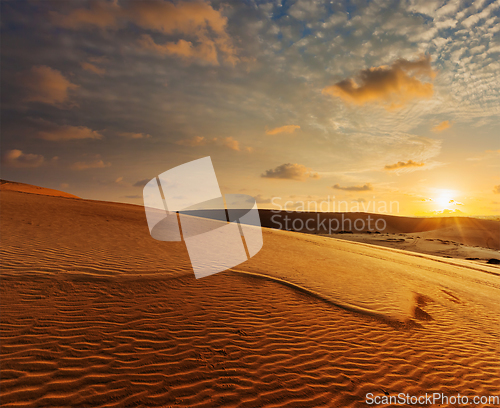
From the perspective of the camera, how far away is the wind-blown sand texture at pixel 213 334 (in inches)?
154

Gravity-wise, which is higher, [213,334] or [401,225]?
[213,334]

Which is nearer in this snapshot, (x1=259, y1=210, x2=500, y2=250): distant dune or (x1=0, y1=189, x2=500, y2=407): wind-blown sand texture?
(x1=0, y1=189, x2=500, y2=407): wind-blown sand texture

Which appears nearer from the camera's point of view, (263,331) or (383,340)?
(263,331)

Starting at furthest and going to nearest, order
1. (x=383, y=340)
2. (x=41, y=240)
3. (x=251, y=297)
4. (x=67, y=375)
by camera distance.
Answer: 1. (x=41, y=240)
2. (x=251, y=297)
3. (x=383, y=340)
4. (x=67, y=375)

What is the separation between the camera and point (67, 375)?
3.86 meters

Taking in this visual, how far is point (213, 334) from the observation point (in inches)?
214

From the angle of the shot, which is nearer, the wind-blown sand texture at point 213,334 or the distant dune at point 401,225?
the wind-blown sand texture at point 213,334

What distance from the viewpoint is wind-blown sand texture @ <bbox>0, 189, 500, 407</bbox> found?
3920 millimetres

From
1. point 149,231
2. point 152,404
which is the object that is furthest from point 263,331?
point 149,231

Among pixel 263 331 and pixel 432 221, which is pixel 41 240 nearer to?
pixel 263 331

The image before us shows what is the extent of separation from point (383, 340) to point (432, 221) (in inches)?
2879

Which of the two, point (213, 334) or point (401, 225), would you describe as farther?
point (401, 225)

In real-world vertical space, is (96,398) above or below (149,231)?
below

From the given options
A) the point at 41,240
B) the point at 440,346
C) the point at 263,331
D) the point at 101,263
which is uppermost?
the point at 41,240
